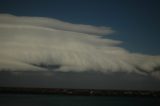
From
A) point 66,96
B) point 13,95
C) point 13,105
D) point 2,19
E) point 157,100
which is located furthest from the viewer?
point 66,96

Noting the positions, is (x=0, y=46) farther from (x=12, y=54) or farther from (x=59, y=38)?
(x=59, y=38)

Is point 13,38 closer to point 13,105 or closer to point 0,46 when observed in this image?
point 0,46

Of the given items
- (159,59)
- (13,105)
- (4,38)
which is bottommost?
(13,105)


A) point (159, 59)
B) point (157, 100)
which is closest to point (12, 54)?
point (159, 59)

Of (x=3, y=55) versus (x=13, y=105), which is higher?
(x=3, y=55)

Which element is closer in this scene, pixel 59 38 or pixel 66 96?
pixel 59 38

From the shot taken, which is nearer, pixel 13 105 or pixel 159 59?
pixel 159 59

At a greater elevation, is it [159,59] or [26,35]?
[26,35]

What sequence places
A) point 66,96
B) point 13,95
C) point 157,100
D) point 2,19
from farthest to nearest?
point 66,96, point 13,95, point 157,100, point 2,19

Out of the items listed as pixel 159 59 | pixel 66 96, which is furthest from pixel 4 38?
pixel 66 96
